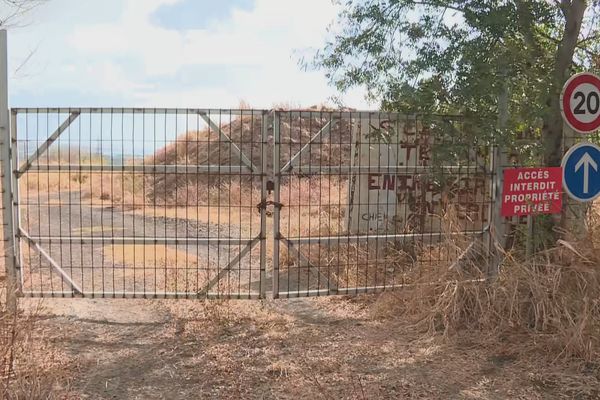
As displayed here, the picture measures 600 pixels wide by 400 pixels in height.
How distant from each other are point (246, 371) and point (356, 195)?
5.48m

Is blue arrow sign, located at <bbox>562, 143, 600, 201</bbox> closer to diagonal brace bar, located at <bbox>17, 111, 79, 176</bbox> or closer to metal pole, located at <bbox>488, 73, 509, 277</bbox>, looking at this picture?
metal pole, located at <bbox>488, 73, 509, 277</bbox>

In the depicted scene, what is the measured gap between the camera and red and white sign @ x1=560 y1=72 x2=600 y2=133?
18.9 ft

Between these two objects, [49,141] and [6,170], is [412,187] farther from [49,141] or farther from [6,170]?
[6,170]

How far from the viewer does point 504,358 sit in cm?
512

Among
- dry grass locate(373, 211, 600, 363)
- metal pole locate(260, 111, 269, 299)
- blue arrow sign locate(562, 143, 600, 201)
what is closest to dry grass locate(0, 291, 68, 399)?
metal pole locate(260, 111, 269, 299)

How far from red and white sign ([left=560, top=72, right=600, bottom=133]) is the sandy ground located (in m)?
2.38

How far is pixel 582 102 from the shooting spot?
5.84 meters

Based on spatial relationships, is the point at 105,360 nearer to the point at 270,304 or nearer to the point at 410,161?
the point at 270,304

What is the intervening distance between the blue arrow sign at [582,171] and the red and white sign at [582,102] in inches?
8.5

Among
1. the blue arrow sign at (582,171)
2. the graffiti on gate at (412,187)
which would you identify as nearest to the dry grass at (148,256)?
the graffiti on gate at (412,187)

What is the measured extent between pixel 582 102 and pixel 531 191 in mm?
1015

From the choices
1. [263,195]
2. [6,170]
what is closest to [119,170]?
[6,170]

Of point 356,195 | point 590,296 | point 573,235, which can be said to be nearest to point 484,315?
point 590,296

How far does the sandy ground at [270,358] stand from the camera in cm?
448
